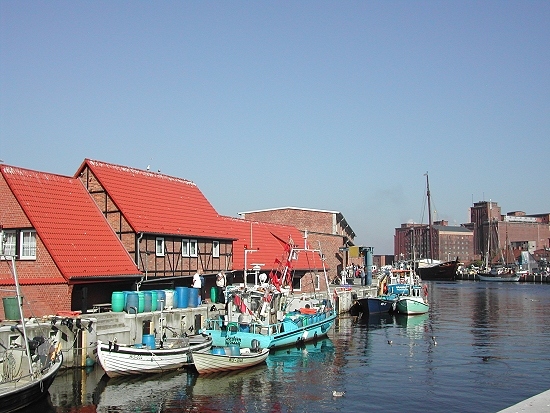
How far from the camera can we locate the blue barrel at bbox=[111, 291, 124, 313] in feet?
105

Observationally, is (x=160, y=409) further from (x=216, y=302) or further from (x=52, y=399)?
(x=216, y=302)

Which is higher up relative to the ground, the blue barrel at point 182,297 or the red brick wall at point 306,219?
the red brick wall at point 306,219

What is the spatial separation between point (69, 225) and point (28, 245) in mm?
2594

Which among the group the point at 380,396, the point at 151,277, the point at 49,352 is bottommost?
the point at 380,396

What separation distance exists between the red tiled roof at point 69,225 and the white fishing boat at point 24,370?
6281mm

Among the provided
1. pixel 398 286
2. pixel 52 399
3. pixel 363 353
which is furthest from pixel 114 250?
pixel 398 286


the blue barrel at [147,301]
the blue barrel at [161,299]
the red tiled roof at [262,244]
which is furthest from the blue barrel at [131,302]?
the red tiled roof at [262,244]

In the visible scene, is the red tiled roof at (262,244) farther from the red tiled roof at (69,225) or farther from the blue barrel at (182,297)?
the red tiled roof at (69,225)

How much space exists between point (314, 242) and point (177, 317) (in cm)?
3290

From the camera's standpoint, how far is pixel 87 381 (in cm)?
2638

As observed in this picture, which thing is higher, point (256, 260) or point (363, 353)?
point (256, 260)

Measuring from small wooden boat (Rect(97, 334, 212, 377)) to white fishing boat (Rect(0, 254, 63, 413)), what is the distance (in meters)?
2.12

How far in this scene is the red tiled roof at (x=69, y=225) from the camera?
104 ft

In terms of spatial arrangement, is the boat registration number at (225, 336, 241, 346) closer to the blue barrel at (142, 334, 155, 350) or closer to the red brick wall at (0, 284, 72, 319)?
the blue barrel at (142, 334, 155, 350)
